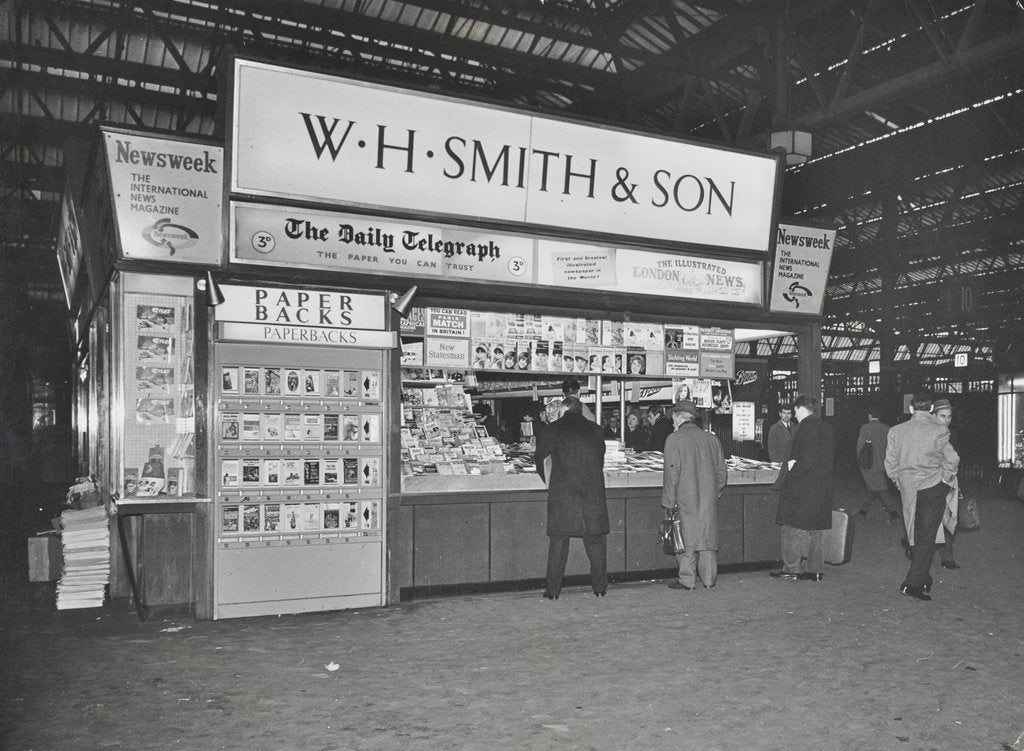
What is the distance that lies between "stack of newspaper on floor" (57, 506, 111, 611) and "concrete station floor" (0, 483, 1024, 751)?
189 millimetres

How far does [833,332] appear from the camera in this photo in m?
39.2

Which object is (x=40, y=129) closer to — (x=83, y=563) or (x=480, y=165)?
(x=83, y=563)

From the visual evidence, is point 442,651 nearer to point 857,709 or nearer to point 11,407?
point 857,709

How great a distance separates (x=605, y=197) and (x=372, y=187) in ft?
7.25

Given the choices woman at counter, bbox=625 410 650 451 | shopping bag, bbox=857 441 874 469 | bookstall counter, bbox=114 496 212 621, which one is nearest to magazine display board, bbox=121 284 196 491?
bookstall counter, bbox=114 496 212 621

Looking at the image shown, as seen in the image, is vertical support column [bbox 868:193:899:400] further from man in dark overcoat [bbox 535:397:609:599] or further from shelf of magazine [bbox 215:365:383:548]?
shelf of magazine [bbox 215:365:383:548]

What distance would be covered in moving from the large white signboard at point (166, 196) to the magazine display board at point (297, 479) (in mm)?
861

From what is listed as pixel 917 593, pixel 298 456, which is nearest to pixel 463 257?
pixel 298 456

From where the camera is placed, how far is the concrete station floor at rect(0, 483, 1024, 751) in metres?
4.29

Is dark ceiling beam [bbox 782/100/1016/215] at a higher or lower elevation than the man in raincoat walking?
higher

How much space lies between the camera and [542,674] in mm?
5309

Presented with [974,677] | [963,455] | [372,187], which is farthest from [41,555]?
[963,455]

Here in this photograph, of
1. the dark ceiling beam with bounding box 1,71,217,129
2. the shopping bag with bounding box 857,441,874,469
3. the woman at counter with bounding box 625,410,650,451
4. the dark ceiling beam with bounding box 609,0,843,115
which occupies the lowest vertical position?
the shopping bag with bounding box 857,441,874,469

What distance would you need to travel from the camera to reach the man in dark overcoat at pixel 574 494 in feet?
24.6
